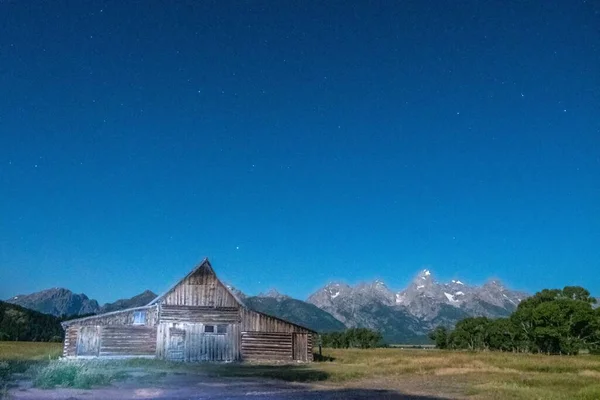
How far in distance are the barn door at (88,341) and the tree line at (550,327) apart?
58.9m

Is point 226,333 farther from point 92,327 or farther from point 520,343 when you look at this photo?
point 520,343

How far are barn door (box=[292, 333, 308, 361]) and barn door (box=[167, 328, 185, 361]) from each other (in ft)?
33.1

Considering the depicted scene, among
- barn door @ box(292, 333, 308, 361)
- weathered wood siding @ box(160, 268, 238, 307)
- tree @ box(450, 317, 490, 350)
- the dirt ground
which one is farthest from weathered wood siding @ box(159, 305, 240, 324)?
tree @ box(450, 317, 490, 350)

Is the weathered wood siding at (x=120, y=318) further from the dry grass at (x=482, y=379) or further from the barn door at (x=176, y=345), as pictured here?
the dry grass at (x=482, y=379)

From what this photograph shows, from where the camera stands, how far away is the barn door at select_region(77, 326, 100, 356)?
4556cm

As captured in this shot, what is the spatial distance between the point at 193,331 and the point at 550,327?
173 ft

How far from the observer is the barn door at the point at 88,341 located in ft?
149

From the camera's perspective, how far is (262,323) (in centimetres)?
4888

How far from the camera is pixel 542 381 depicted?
29.1 m

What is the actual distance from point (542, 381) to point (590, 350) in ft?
175

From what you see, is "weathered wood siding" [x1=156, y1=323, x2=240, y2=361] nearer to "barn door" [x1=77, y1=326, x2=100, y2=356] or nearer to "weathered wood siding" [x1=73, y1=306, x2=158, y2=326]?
"weathered wood siding" [x1=73, y1=306, x2=158, y2=326]

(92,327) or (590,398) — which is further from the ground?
(92,327)

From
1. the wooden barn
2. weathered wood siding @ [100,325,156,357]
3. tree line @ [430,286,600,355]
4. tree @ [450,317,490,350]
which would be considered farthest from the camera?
tree @ [450,317,490,350]

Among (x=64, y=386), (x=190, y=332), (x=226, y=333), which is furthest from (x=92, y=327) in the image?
(x=64, y=386)
